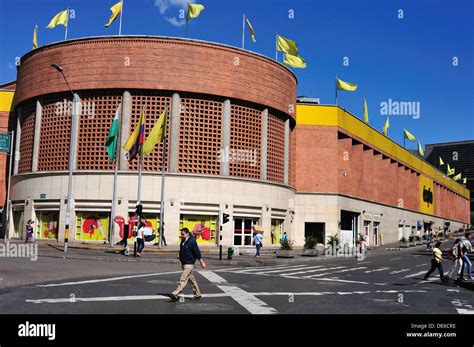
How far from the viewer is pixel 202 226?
132 ft

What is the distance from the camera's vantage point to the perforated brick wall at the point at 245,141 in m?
42.2

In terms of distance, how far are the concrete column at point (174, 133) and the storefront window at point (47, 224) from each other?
36.0 ft

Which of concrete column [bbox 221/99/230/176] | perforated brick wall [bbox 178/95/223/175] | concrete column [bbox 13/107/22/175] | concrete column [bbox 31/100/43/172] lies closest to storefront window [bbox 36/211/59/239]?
concrete column [bbox 31/100/43/172]

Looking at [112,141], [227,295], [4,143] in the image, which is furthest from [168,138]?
[227,295]

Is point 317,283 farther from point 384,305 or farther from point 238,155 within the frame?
point 238,155

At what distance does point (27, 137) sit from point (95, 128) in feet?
26.9

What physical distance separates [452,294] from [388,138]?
198 ft

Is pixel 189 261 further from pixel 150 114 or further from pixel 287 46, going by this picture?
pixel 287 46

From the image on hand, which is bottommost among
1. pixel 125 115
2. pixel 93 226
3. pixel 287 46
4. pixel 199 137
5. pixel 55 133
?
pixel 93 226

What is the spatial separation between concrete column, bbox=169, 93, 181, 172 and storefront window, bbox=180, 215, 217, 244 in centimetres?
426

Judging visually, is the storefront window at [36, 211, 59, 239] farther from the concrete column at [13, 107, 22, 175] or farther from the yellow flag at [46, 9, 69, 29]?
the yellow flag at [46, 9, 69, 29]

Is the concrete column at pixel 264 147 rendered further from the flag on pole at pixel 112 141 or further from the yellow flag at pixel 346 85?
the flag on pole at pixel 112 141

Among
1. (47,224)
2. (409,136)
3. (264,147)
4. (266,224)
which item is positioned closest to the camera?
(47,224)
